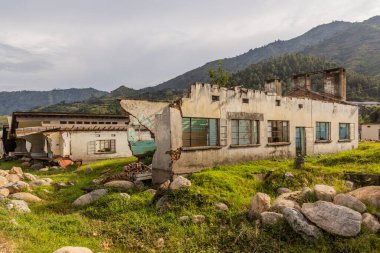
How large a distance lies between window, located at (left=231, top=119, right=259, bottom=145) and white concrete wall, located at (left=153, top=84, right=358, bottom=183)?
0.34 meters

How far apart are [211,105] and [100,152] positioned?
14362mm

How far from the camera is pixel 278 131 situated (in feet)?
62.1

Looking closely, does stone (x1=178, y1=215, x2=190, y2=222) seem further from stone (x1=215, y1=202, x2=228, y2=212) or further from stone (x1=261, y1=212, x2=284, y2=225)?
stone (x1=261, y1=212, x2=284, y2=225)

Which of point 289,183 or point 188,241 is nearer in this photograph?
point 188,241

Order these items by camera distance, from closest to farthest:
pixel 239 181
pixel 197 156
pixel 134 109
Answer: pixel 239 181 → pixel 197 156 → pixel 134 109

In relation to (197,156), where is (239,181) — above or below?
below

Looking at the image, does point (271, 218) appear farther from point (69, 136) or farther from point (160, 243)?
point (69, 136)

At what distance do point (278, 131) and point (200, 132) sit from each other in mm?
6477

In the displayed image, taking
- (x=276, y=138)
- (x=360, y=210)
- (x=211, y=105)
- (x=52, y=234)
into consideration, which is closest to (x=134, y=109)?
(x=211, y=105)

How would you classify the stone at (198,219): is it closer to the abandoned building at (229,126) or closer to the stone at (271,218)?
the stone at (271,218)

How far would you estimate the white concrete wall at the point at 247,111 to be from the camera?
44.8 ft

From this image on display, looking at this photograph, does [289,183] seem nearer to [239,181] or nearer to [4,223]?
[239,181]

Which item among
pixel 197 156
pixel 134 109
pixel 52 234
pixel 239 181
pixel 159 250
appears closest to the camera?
pixel 159 250

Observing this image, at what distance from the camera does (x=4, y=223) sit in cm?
846
